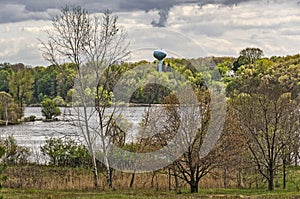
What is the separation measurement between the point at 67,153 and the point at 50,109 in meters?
33.5

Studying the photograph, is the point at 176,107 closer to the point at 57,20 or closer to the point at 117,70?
the point at 117,70

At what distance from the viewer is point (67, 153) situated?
27.5m

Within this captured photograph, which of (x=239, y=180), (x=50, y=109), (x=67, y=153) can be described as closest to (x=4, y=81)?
(x=50, y=109)

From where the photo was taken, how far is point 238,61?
255 ft

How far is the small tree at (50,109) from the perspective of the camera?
60281 mm

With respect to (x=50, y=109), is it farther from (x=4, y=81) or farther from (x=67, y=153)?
(x=67, y=153)

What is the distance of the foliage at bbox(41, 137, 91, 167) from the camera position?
88.5ft

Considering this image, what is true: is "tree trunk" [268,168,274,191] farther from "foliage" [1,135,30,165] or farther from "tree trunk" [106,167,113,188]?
"foliage" [1,135,30,165]

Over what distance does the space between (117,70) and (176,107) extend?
14.4ft

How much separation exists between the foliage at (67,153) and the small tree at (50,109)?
32304 millimetres

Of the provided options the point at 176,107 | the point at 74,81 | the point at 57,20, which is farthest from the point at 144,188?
the point at 57,20

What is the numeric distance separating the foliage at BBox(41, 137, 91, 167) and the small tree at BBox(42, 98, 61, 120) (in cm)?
3230

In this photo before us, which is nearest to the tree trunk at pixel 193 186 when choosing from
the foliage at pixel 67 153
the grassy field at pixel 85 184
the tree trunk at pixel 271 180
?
the grassy field at pixel 85 184

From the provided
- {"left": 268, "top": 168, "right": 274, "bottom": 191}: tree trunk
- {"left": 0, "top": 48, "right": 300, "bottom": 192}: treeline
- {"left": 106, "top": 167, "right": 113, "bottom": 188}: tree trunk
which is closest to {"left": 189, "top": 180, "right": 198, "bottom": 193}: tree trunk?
{"left": 0, "top": 48, "right": 300, "bottom": 192}: treeline
